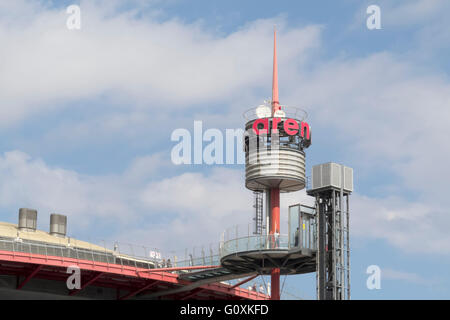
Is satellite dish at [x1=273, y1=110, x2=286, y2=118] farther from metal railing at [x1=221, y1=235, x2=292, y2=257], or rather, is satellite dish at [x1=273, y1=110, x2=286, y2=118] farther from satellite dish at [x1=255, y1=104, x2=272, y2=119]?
metal railing at [x1=221, y1=235, x2=292, y2=257]

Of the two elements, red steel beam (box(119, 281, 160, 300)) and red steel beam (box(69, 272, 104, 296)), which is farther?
red steel beam (box(119, 281, 160, 300))

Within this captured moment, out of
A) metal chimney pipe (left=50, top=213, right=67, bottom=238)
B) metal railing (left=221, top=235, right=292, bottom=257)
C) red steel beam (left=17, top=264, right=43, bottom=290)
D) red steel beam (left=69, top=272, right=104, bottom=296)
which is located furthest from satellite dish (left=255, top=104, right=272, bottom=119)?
metal chimney pipe (left=50, top=213, right=67, bottom=238)

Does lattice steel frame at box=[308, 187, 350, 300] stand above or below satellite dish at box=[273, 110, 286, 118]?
below

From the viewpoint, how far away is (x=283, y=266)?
240 feet

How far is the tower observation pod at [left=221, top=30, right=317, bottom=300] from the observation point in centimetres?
7125

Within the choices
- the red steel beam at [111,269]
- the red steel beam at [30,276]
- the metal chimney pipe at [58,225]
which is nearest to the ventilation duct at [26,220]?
the metal chimney pipe at [58,225]

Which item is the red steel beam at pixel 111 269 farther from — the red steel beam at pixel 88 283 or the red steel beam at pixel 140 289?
the red steel beam at pixel 140 289

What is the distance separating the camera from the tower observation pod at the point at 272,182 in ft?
234

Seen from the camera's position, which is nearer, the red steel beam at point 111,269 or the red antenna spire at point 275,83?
the red steel beam at point 111,269

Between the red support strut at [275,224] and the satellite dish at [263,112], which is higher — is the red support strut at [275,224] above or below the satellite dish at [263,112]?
below

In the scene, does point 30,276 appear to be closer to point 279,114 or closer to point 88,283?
point 88,283

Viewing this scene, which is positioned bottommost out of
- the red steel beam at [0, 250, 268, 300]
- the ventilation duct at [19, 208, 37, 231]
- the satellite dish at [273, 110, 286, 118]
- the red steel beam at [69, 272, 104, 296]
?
the red steel beam at [69, 272, 104, 296]
